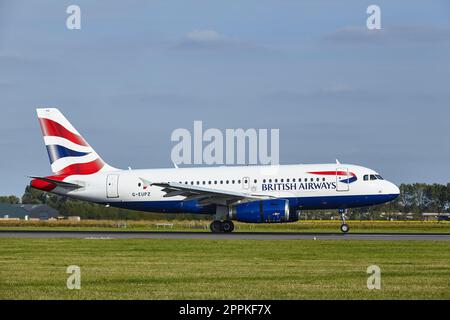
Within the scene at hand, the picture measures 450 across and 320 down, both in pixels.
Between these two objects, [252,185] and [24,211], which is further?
[24,211]

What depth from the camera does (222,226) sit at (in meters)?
53.8

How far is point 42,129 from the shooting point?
5956 centimetres

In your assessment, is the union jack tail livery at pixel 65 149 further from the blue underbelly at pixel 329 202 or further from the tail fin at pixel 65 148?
the blue underbelly at pixel 329 202

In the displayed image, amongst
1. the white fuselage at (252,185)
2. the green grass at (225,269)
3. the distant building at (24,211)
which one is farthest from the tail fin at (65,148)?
the distant building at (24,211)

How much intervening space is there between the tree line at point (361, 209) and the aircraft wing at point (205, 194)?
7.73 m

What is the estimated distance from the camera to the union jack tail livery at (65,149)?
58.0 m

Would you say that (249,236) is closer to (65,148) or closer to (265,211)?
(265,211)

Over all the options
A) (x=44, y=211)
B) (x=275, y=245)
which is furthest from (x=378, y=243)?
(x=44, y=211)

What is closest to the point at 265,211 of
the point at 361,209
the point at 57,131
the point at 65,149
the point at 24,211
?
the point at 65,149

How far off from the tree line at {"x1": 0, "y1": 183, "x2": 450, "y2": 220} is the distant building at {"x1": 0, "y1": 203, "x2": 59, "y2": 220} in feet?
4.56

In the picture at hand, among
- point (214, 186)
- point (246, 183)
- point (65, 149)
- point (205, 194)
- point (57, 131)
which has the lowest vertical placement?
point (205, 194)

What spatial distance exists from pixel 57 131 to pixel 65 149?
58.2 inches

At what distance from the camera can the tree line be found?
65688 mm
